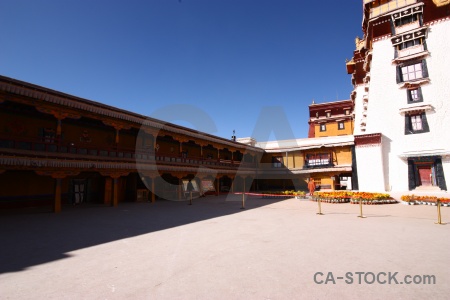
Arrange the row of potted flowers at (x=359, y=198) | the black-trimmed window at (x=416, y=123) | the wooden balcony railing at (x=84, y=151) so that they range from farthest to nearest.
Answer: the black-trimmed window at (x=416, y=123), the row of potted flowers at (x=359, y=198), the wooden balcony railing at (x=84, y=151)

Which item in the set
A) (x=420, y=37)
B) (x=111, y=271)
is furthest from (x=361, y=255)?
(x=420, y=37)

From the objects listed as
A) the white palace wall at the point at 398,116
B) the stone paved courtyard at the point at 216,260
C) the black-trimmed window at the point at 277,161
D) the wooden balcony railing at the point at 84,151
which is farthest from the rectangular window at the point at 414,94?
the wooden balcony railing at the point at 84,151

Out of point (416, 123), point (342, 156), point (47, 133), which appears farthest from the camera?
point (342, 156)

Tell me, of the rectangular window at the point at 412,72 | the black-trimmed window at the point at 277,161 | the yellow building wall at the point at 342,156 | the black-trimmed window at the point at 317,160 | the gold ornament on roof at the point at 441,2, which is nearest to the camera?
the gold ornament on roof at the point at 441,2

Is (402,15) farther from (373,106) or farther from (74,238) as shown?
(74,238)

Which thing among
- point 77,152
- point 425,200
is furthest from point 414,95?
point 77,152

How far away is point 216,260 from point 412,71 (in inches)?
998

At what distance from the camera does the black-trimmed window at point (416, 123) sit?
1995 centimetres

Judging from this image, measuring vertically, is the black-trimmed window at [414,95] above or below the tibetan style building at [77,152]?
above

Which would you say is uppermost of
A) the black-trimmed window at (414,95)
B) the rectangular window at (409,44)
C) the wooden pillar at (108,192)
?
the rectangular window at (409,44)

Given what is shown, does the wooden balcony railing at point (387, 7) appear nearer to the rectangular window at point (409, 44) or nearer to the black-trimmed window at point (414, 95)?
the rectangular window at point (409, 44)

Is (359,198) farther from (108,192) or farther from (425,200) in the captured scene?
(108,192)

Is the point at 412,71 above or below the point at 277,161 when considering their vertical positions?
above

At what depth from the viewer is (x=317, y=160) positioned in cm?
3089
